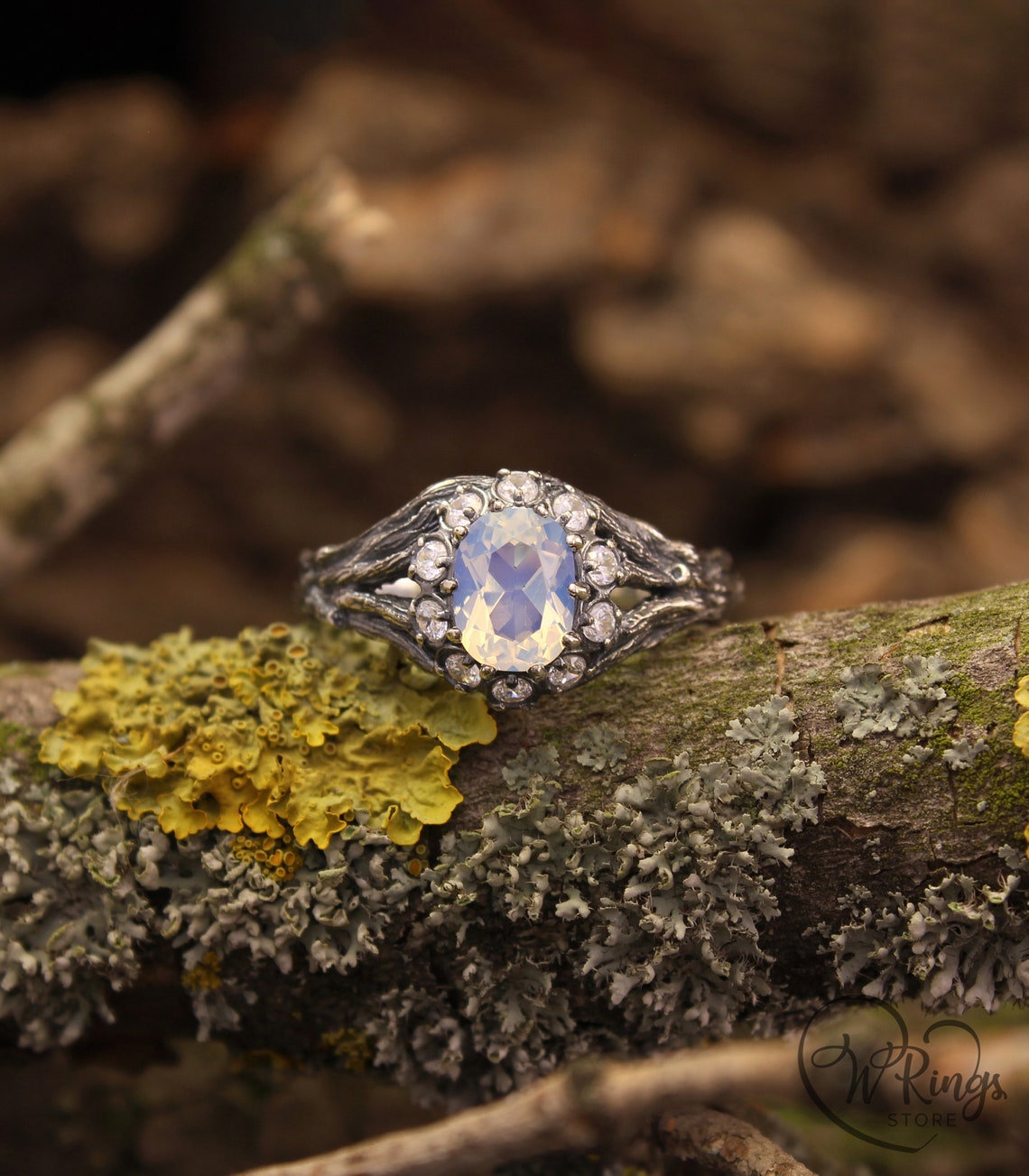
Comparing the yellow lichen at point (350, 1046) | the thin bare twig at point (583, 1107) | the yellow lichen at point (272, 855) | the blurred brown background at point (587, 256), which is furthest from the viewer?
the blurred brown background at point (587, 256)

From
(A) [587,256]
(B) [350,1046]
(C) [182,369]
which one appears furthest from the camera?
(A) [587,256]

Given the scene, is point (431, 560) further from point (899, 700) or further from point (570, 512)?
point (899, 700)

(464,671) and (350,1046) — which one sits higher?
(464,671)

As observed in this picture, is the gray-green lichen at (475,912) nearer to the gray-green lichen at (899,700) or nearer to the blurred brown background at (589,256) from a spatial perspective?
the gray-green lichen at (899,700)

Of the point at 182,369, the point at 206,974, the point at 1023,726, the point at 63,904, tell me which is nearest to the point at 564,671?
the point at 1023,726

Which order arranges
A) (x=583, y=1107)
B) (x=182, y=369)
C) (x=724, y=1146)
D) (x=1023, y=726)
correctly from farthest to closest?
(x=182, y=369) < (x=724, y=1146) < (x=1023, y=726) < (x=583, y=1107)

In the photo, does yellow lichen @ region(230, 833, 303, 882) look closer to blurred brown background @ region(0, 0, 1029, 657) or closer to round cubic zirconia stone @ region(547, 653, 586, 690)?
round cubic zirconia stone @ region(547, 653, 586, 690)

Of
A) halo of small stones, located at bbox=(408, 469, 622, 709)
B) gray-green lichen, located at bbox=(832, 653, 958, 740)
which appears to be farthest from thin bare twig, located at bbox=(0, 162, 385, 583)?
gray-green lichen, located at bbox=(832, 653, 958, 740)

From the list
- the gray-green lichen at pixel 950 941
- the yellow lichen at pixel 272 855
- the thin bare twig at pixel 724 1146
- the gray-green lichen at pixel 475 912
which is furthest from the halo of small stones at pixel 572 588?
the thin bare twig at pixel 724 1146
